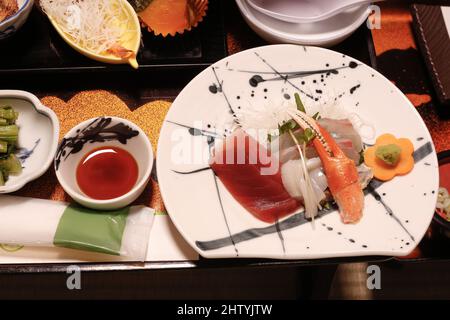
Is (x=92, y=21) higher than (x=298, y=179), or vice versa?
(x=92, y=21)

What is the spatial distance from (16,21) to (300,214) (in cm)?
114

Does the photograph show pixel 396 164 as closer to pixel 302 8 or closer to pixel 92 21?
pixel 302 8

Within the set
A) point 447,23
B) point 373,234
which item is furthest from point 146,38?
point 447,23

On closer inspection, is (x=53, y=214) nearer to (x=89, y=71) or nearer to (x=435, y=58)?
(x=89, y=71)

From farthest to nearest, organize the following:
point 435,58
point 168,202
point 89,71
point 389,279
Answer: point 389,279, point 435,58, point 89,71, point 168,202

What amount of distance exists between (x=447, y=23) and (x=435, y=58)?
0.57 feet

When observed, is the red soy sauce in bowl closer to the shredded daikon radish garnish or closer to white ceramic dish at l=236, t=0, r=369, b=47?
the shredded daikon radish garnish

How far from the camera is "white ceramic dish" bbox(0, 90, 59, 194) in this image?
1.52 metres

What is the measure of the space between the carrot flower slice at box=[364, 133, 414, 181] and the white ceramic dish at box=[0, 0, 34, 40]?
48.7 inches

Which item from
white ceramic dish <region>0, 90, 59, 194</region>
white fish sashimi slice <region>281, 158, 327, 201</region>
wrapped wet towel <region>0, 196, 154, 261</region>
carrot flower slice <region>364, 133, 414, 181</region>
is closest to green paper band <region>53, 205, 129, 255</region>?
wrapped wet towel <region>0, 196, 154, 261</region>

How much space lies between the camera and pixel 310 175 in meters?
1.50

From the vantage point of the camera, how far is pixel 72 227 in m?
1.43

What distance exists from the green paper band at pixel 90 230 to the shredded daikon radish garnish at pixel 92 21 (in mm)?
568

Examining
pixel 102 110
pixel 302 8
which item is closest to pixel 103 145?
pixel 102 110
